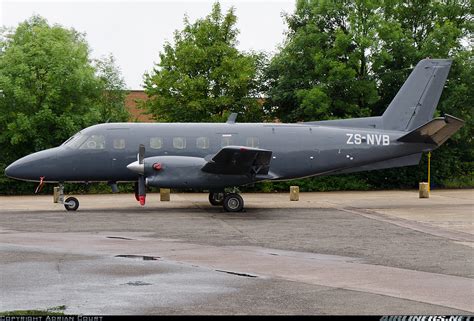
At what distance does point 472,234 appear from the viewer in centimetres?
1825

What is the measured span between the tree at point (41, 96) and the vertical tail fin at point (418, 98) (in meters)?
17.4

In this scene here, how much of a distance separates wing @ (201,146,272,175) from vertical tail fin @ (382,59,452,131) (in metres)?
5.91

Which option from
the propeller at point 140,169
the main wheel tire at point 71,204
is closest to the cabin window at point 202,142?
the propeller at point 140,169

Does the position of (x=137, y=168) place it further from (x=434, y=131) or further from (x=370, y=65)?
(x=370, y=65)

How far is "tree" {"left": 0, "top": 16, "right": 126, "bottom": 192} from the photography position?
36406 millimetres

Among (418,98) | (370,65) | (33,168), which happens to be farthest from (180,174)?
(370,65)

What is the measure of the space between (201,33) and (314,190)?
36.0 feet

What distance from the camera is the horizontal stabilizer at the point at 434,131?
25109 mm

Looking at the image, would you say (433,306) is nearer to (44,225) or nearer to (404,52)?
(44,225)

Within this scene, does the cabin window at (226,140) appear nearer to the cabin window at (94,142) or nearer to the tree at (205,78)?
the cabin window at (94,142)

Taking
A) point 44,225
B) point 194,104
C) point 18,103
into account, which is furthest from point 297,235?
point 18,103

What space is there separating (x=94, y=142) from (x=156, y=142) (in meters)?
2.22

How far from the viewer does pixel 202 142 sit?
2597 centimetres

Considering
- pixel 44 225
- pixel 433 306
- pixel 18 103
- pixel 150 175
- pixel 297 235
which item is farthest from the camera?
pixel 18 103
